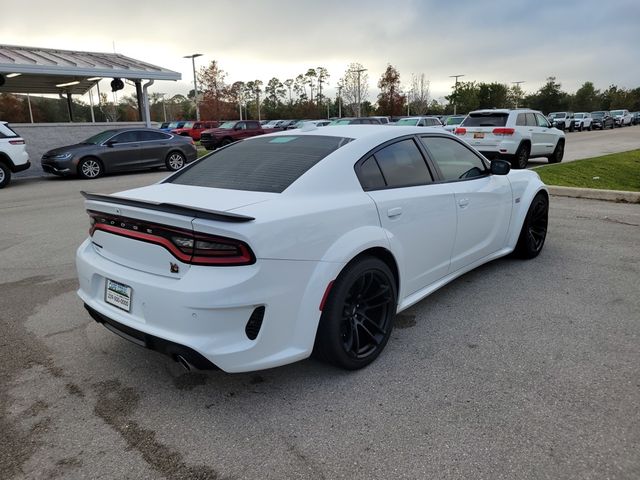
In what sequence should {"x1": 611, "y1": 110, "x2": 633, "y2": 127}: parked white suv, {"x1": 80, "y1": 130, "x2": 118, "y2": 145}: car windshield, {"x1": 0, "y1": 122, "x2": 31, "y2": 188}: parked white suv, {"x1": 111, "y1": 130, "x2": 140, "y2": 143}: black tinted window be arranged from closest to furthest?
{"x1": 0, "y1": 122, "x2": 31, "y2": 188}: parked white suv
{"x1": 80, "y1": 130, "x2": 118, "y2": 145}: car windshield
{"x1": 111, "y1": 130, "x2": 140, "y2": 143}: black tinted window
{"x1": 611, "y1": 110, "x2": 633, "y2": 127}: parked white suv

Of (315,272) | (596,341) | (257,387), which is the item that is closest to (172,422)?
(257,387)

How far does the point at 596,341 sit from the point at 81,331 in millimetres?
3907

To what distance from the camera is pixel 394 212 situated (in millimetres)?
3340

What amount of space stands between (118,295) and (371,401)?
5.34 feet

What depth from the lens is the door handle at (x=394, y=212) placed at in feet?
10.8

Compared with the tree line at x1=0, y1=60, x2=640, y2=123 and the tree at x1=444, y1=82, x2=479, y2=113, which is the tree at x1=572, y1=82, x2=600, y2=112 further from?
the tree at x1=444, y1=82, x2=479, y2=113

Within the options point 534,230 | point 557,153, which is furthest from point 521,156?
point 534,230

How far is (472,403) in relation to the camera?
2789mm

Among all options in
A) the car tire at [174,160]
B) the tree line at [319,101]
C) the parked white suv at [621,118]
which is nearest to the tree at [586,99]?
the tree line at [319,101]

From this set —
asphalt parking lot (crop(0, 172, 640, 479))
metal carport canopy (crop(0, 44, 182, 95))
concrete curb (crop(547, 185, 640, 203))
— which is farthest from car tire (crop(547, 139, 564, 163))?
metal carport canopy (crop(0, 44, 182, 95))

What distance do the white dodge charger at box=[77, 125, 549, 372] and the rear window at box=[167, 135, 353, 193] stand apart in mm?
15

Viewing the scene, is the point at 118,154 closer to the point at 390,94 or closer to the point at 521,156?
the point at 521,156

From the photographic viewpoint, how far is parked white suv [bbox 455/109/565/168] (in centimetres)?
1335

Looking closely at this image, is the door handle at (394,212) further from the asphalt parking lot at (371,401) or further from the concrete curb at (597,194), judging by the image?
the concrete curb at (597,194)
